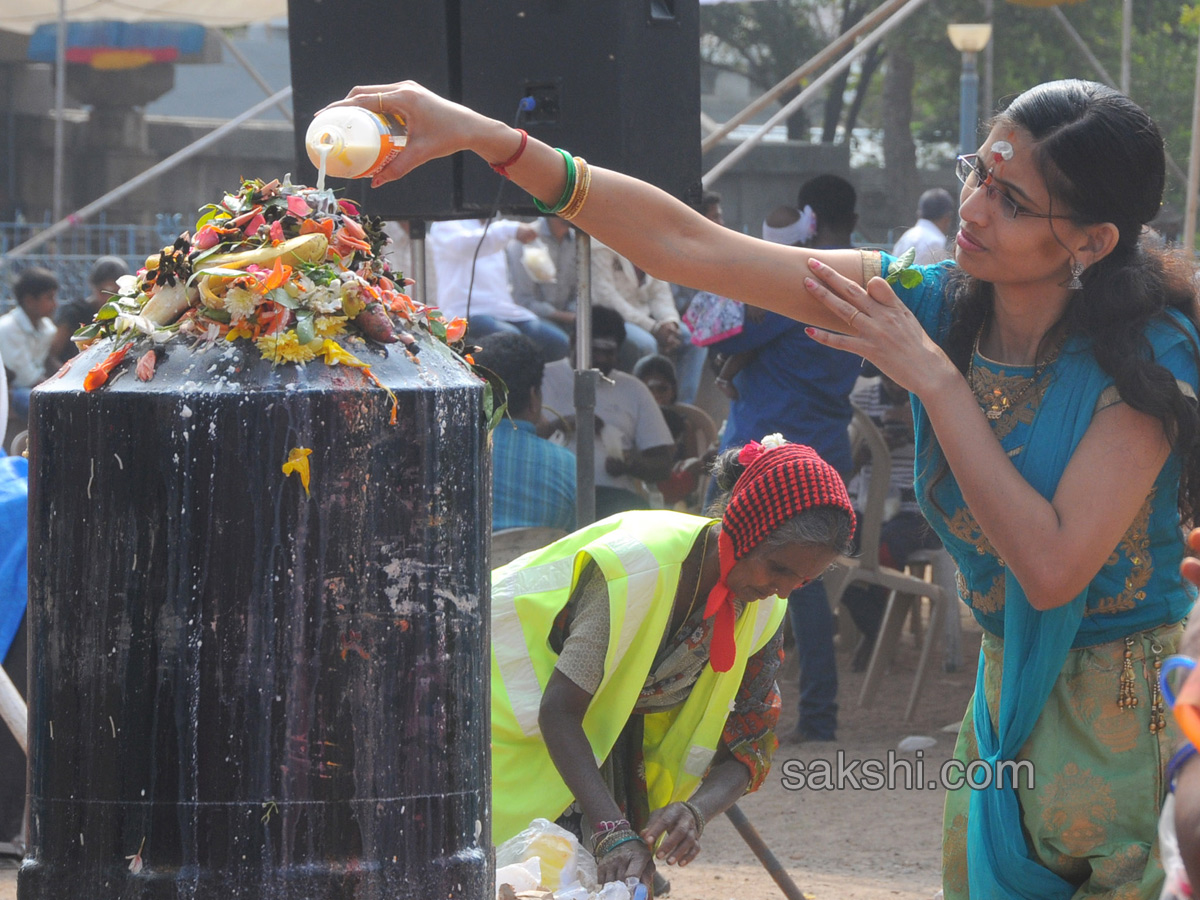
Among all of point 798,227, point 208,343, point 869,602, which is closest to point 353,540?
point 208,343

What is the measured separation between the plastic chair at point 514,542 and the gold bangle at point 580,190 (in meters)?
2.79

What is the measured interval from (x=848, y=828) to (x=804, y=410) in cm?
156

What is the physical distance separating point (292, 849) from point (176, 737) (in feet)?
0.68

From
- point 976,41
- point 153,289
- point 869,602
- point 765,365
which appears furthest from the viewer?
point 976,41

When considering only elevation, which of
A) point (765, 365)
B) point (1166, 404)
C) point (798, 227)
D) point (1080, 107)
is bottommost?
point (765, 365)

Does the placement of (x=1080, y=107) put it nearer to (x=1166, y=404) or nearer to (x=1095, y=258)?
(x=1095, y=258)

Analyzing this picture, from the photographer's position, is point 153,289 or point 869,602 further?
point 869,602

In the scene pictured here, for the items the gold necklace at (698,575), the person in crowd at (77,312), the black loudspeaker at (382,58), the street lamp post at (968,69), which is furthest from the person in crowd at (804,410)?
the street lamp post at (968,69)

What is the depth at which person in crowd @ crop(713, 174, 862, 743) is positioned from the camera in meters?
5.70

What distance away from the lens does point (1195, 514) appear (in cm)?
219

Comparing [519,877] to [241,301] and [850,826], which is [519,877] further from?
[850,826]

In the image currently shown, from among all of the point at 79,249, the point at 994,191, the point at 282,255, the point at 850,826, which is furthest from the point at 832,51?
the point at 79,249

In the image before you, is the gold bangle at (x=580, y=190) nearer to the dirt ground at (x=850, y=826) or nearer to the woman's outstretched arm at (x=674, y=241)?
the woman's outstretched arm at (x=674, y=241)

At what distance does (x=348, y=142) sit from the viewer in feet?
6.84
